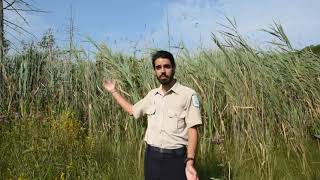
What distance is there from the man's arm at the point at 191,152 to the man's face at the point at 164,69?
38 cm

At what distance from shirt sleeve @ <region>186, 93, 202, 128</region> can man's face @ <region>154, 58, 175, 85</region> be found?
22 centimetres

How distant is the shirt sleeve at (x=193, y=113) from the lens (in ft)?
11.1

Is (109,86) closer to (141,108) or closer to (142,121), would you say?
(141,108)

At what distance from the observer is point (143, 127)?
536 centimetres

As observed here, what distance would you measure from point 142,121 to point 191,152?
6.83ft

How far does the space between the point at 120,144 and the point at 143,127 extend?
1.18ft

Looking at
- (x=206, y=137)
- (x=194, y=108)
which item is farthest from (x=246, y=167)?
(x=194, y=108)

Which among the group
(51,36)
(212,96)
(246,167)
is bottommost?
(246,167)

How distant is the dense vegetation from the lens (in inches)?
184

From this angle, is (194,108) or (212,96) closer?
(194,108)

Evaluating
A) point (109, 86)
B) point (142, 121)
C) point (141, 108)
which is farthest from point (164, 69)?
point (142, 121)

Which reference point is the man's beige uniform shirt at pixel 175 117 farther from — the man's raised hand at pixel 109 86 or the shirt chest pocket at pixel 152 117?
the man's raised hand at pixel 109 86

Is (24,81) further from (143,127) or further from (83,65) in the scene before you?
(143,127)

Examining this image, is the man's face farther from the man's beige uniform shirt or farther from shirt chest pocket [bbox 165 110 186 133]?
shirt chest pocket [bbox 165 110 186 133]
